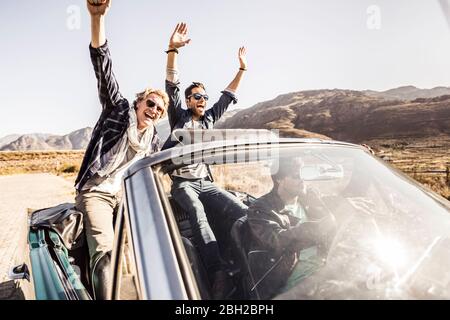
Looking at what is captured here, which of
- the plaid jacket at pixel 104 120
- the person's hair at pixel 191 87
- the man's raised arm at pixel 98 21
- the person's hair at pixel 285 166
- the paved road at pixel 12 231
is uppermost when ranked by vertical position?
the man's raised arm at pixel 98 21

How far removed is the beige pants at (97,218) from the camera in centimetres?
198

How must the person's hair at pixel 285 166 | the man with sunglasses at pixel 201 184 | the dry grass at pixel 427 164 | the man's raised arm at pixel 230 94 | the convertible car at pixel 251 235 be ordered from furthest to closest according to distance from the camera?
the dry grass at pixel 427 164 → the man's raised arm at pixel 230 94 → the person's hair at pixel 285 166 → the man with sunglasses at pixel 201 184 → the convertible car at pixel 251 235

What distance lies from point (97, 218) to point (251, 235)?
115cm

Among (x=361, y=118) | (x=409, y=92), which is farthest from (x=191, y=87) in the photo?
(x=409, y=92)

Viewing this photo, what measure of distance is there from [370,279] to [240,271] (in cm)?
56

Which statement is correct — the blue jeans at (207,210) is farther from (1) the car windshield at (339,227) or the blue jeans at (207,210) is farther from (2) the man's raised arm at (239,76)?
(2) the man's raised arm at (239,76)

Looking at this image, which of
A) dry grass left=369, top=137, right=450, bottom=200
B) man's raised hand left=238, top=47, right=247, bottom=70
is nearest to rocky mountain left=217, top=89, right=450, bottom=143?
dry grass left=369, top=137, right=450, bottom=200

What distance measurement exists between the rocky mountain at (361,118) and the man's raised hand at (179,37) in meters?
56.0

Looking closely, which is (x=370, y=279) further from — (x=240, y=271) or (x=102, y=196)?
(x=102, y=196)

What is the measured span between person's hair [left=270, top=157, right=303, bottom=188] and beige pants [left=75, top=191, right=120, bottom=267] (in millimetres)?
1108

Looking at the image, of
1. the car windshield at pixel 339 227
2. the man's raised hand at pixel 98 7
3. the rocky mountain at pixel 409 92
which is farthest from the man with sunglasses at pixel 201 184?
the rocky mountain at pixel 409 92

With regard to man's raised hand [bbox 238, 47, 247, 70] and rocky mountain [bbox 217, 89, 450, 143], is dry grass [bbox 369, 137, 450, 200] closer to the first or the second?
man's raised hand [bbox 238, 47, 247, 70]

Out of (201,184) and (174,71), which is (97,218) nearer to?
(201,184)
